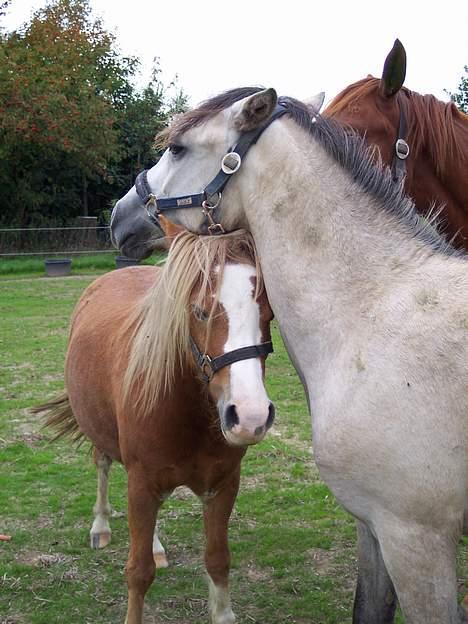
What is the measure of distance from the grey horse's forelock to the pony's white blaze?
1.65 feet

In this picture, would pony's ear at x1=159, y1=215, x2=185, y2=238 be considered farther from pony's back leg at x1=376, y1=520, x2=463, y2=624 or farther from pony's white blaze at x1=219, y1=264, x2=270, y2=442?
pony's back leg at x1=376, y1=520, x2=463, y2=624

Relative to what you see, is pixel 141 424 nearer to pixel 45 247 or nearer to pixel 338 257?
pixel 338 257

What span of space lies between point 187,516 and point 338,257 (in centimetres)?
278

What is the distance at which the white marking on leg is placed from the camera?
3.14 metres

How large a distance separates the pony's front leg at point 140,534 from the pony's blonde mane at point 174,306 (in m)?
0.33

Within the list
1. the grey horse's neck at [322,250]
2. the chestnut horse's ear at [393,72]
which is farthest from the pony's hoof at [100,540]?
the chestnut horse's ear at [393,72]

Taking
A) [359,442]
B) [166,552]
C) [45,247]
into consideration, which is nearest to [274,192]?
[359,442]

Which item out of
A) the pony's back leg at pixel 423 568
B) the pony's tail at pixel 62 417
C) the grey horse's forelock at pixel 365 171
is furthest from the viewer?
the pony's tail at pixel 62 417

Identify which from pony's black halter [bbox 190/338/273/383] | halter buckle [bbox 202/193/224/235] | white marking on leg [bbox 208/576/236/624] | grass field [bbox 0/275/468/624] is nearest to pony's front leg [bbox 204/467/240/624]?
white marking on leg [bbox 208/576/236/624]

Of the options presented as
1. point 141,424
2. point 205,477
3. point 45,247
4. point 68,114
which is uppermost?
point 68,114

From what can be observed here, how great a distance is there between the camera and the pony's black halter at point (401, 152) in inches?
108

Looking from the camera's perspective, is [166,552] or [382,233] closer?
[382,233]

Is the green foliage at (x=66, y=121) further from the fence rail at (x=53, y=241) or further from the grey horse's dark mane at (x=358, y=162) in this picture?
the grey horse's dark mane at (x=358, y=162)

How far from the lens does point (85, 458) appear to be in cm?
545
